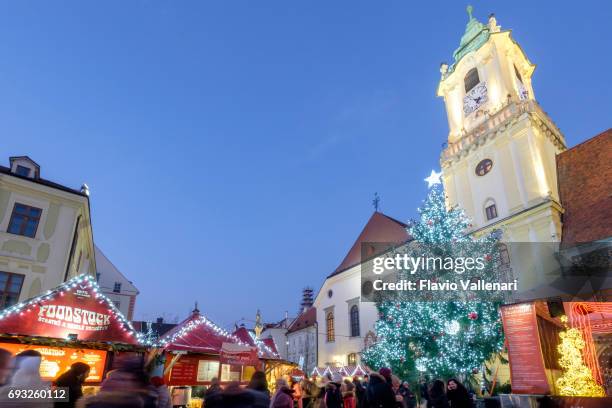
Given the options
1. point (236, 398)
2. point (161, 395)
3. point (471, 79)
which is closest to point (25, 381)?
point (161, 395)

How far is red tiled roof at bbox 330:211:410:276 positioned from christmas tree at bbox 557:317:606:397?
18.1 m

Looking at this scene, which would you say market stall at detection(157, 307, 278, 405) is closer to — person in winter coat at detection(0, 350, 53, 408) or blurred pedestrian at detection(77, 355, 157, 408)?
person in winter coat at detection(0, 350, 53, 408)

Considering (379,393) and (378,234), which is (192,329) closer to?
(379,393)

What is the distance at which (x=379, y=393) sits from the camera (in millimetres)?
6148

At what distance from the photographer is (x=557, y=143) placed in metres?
23.4

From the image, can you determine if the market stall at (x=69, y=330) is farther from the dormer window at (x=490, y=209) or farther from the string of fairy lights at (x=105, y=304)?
the dormer window at (x=490, y=209)

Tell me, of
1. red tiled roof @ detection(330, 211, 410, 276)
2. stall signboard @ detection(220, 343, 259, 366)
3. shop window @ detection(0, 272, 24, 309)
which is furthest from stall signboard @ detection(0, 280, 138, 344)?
red tiled roof @ detection(330, 211, 410, 276)

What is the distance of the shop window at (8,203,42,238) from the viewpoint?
14203 mm

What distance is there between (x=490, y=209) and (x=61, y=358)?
2165 centimetres

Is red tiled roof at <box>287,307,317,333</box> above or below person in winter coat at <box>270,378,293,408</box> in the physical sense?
above

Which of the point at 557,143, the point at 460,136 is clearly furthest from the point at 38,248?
the point at 557,143

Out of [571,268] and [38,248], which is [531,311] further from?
[38,248]

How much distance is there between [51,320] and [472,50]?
29.7m

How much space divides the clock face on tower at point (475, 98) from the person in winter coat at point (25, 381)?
27504mm
